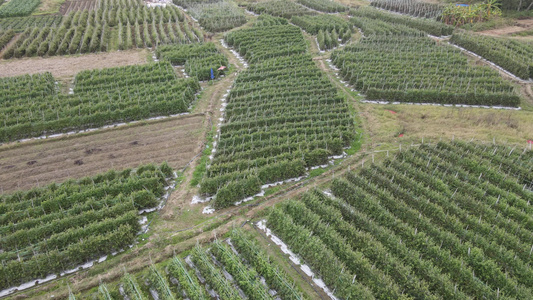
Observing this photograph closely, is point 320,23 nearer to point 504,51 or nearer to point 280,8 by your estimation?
point 280,8

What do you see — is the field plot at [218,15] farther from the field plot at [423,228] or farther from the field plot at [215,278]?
the field plot at [215,278]

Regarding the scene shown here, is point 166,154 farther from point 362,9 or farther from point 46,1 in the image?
point 46,1

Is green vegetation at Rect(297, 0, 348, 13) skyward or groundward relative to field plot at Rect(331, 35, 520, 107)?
skyward

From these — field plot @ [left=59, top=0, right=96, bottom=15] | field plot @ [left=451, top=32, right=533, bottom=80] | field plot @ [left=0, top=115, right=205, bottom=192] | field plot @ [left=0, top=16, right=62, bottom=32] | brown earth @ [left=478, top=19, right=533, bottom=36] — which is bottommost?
field plot @ [left=0, top=115, right=205, bottom=192]

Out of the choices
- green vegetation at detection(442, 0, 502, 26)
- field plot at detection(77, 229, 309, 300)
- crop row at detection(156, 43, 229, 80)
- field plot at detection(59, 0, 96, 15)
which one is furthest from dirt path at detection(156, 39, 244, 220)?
green vegetation at detection(442, 0, 502, 26)

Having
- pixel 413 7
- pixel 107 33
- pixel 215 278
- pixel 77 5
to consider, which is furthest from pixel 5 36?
pixel 413 7

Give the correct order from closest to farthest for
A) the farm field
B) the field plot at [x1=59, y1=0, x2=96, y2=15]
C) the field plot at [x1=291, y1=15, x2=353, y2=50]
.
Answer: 1. the farm field
2. the field plot at [x1=291, y1=15, x2=353, y2=50]
3. the field plot at [x1=59, y1=0, x2=96, y2=15]

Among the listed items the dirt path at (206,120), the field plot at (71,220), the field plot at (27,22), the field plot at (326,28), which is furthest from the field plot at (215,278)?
the field plot at (27,22)

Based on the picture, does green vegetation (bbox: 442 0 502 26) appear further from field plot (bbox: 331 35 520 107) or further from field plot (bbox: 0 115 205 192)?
field plot (bbox: 0 115 205 192)
